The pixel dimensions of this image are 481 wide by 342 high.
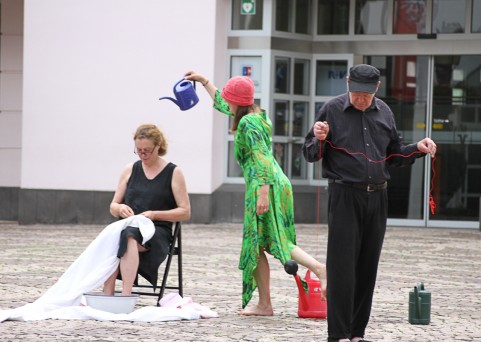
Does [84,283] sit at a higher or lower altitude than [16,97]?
lower

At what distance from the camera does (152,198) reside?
30.6ft

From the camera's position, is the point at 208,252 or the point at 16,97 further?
the point at 16,97

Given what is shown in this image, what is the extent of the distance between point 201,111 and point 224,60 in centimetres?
106

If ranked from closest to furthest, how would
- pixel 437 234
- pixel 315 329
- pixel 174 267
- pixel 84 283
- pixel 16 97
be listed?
pixel 315 329
pixel 84 283
pixel 174 267
pixel 437 234
pixel 16 97

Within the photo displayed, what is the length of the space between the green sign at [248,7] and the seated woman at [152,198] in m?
10.2

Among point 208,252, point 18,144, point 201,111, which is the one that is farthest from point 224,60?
point 208,252

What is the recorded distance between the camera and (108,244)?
891 cm

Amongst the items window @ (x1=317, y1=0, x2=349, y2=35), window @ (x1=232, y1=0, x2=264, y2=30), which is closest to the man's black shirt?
window @ (x1=232, y1=0, x2=264, y2=30)

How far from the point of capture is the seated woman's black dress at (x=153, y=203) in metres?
9.09

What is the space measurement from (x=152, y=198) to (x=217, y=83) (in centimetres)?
978

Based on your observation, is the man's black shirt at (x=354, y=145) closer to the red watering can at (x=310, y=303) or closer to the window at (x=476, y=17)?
the red watering can at (x=310, y=303)

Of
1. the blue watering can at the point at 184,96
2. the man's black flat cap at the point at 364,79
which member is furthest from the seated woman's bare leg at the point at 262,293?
the man's black flat cap at the point at 364,79

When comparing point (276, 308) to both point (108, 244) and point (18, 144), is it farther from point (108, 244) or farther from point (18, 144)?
point (18, 144)

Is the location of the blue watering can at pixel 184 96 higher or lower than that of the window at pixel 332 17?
lower
